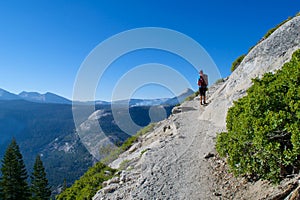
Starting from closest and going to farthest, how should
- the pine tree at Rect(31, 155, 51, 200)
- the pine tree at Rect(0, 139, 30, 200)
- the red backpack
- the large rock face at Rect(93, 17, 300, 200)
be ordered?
the large rock face at Rect(93, 17, 300, 200) < the red backpack < the pine tree at Rect(0, 139, 30, 200) < the pine tree at Rect(31, 155, 51, 200)

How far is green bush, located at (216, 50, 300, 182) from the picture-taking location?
6754 mm

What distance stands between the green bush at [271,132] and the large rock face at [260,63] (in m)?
6.81

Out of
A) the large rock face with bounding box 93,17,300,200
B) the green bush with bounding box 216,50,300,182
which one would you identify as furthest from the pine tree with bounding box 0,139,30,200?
the green bush with bounding box 216,50,300,182

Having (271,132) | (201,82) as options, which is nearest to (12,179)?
(201,82)

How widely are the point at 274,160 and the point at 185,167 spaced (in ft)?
18.2

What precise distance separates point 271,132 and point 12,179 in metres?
39.3

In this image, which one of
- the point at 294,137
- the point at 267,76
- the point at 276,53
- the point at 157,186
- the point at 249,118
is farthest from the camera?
the point at 276,53

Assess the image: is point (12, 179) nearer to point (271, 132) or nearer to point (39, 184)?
point (39, 184)

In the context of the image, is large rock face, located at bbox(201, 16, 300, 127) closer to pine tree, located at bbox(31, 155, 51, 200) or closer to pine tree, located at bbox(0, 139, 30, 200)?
pine tree, located at bbox(0, 139, 30, 200)

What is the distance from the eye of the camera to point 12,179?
118 ft

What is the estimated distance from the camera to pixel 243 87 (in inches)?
635

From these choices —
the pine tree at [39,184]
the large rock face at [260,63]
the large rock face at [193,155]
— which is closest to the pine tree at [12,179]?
the pine tree at [39,184]

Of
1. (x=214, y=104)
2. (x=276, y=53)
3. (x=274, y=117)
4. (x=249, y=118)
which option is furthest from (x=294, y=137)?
(x=214, y=104)

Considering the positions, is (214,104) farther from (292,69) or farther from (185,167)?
(292,69)
